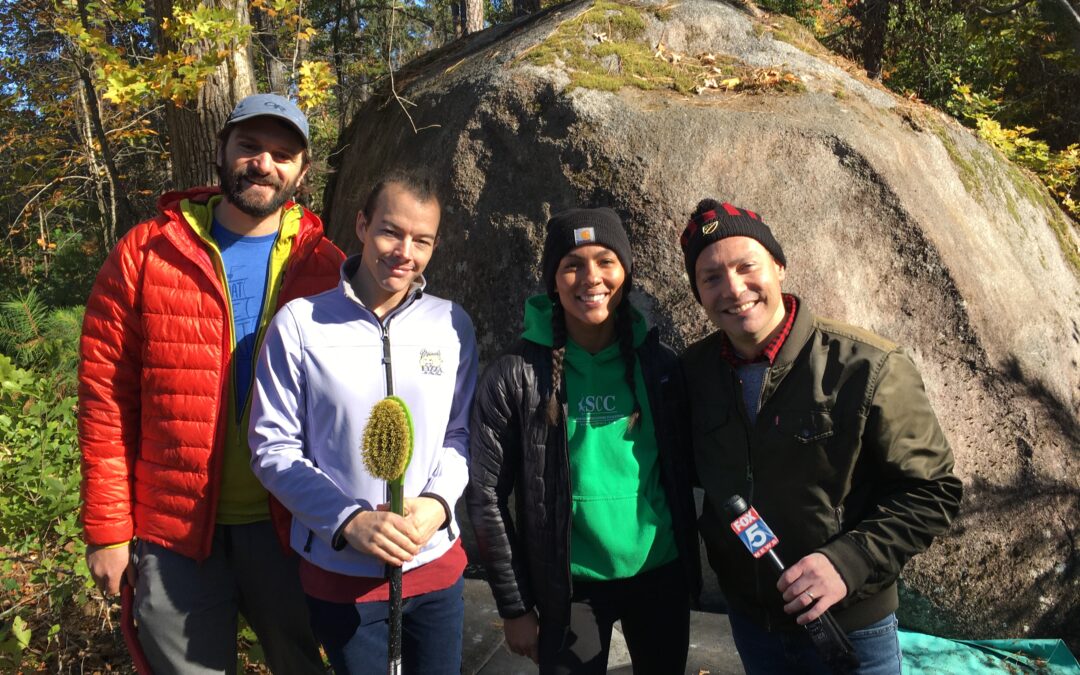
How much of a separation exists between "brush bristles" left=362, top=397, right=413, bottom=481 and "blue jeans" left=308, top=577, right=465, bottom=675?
0.61 metres

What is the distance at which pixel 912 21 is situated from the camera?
9.74m

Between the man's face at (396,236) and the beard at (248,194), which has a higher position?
the beard at (248,194)

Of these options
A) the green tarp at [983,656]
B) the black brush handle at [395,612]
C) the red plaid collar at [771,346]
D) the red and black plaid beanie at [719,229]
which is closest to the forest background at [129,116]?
the black brush handle at [395,612]

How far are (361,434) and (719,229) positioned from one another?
1165 millimetres

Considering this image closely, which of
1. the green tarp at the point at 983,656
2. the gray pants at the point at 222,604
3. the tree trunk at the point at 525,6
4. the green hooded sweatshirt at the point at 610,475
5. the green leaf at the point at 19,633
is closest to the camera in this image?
the green hooded sweatshirt at the point at 610,475

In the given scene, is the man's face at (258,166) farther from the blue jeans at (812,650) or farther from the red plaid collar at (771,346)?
the blue jeans at (812,650)

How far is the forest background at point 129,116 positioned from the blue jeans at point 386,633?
1275 mm

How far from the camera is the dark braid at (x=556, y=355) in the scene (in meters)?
2.37

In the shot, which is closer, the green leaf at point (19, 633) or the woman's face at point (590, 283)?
the woman's face at point (590, 283)

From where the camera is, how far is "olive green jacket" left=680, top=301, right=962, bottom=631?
2076 mm

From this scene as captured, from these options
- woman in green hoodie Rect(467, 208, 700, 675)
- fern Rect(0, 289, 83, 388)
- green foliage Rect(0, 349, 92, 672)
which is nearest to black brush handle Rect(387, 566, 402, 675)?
woman in green hoodie Rect(467, 208, 700, 675)

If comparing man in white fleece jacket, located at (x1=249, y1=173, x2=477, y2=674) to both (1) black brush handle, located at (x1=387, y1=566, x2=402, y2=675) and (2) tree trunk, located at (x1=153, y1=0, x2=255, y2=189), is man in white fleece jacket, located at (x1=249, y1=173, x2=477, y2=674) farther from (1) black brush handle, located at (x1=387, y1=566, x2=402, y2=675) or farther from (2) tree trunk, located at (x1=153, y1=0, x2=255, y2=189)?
(2) tree trunk, located at (x1=153, y1=0, x2=255, y2=189)

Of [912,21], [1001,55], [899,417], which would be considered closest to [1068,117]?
[1001,55]

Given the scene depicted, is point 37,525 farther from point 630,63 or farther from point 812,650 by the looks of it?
point 630,63
